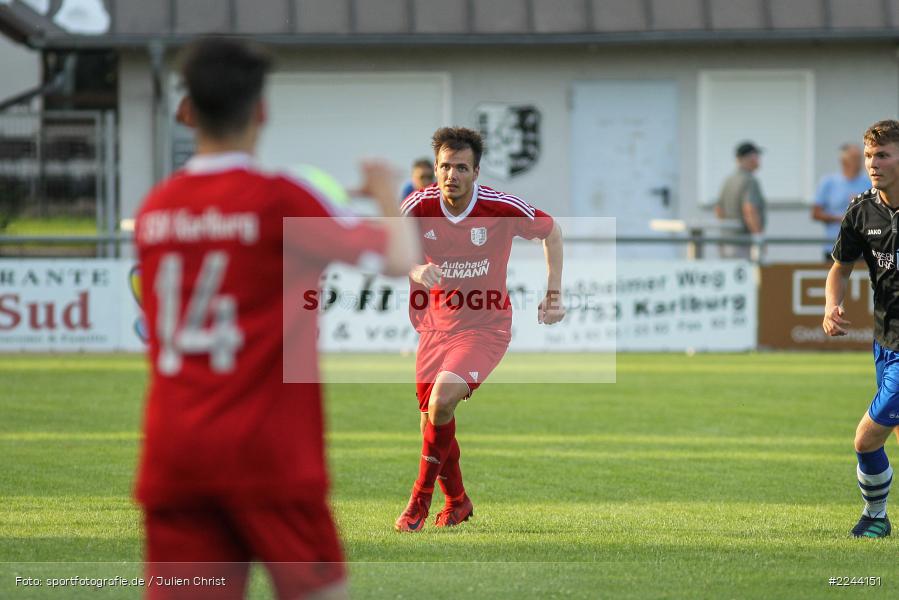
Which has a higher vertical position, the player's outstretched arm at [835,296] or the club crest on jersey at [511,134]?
the club crest on jersey at [511,134]

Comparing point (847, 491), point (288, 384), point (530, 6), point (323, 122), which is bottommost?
point (847, 491)

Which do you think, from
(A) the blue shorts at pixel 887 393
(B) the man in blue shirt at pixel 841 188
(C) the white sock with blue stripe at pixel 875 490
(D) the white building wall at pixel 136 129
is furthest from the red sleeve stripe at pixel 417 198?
(D) the white building wall at pixel 136 129

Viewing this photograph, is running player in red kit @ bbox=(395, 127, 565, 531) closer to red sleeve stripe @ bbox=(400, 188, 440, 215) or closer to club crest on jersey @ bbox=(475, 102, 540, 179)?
red sleeve stripe @ bbox=(400, 188, 440, 215)

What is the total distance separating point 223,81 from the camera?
351 centimetres

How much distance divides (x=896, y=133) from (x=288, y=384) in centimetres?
436

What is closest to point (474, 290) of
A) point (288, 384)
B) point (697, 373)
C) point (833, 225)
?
point (288, 384)

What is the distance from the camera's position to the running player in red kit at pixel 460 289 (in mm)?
7559

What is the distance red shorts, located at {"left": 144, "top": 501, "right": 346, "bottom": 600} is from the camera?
3471mm

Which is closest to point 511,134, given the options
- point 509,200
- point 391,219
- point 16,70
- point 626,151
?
point 626,151

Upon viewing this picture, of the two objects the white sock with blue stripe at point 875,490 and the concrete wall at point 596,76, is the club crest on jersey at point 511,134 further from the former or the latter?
the white sock with blue stripe at point 875,490

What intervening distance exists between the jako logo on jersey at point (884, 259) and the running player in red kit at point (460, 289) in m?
1.66

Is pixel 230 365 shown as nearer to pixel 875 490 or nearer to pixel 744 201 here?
pixel 875 490

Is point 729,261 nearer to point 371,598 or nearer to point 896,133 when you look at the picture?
point 896,133

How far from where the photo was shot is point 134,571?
6094mm
